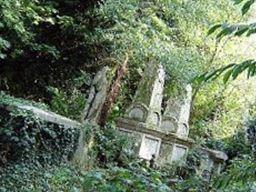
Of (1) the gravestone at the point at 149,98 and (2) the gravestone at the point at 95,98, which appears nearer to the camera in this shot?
(2) the gravestone at the point at 95,98

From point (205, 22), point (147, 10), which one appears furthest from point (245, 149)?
point (147, 10)

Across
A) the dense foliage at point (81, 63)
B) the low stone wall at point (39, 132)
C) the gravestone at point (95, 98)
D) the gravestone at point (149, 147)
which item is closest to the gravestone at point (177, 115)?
the dense foliage at point (81, 63)

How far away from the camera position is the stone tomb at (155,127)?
30.4ft

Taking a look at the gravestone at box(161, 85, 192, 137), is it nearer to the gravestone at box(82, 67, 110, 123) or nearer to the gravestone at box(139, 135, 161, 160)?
the gravestone at box(139, 135, 161, 160)

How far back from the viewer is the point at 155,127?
9492 mm

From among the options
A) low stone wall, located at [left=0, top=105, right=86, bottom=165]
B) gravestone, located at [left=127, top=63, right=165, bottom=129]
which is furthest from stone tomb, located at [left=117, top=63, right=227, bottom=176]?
low stone wall, located at [left=0, top=105, right=86, bottom=165]

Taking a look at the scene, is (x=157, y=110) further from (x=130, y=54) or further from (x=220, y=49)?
(x=220, y=49)

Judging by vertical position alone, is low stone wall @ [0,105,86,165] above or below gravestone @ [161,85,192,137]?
below

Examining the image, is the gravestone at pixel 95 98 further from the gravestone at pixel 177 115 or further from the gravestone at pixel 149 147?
the gravestone at pixel 177 115

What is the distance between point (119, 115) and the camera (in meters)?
10.2

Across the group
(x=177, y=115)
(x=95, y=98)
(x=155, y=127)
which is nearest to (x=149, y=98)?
(x=155, y=127)

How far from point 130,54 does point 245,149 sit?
3.92 m

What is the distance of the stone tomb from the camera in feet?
30.4

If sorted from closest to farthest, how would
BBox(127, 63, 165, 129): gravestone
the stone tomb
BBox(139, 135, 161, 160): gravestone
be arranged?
BBox(139, 135, 161, 160): gravestone → the stone tomb → BBox(127, 63, 165, 129): gravestone
